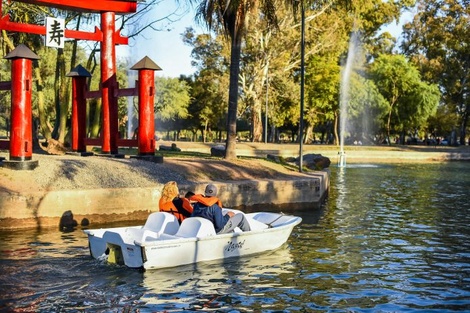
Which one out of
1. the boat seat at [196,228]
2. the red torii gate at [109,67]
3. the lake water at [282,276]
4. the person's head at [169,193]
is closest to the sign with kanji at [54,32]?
the red torii gate at [109,67]

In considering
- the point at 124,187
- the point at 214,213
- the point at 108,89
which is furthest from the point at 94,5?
the point at 214,213

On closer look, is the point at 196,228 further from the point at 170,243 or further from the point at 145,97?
the point at 145,97

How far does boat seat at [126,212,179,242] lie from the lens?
42.0ft

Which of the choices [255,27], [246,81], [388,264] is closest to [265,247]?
[388,264]

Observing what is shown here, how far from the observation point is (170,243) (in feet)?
38.8

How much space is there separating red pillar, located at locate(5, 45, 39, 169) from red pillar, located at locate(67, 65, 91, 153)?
5.06 m

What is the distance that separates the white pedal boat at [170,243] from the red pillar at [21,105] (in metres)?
6.15

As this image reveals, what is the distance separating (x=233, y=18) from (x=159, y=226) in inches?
491

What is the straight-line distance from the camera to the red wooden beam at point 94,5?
21200 millimetres

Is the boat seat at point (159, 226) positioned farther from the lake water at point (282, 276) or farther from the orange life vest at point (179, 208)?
the lake water at point (282, 276)

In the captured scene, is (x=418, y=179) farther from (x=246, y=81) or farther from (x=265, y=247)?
(x=246, y=81)

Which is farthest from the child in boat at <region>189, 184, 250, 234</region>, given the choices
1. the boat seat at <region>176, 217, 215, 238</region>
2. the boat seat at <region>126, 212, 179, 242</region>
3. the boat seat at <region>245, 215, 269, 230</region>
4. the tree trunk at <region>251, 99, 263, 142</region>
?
the tree trunk at <region>251, 99, 263, 142</region>

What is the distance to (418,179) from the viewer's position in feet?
114

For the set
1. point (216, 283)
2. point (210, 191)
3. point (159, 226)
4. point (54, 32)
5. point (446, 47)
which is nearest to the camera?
point (216, 283)
